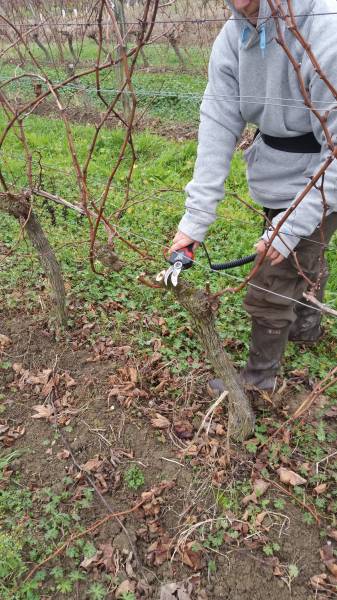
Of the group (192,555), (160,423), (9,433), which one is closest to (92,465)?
(160,423)

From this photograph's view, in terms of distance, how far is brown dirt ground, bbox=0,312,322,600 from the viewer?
1.80m

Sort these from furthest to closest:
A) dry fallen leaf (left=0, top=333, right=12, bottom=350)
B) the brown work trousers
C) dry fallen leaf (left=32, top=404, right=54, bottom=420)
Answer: dry fallen leaf (left=0, top=333, right=12, bottom=350) < dry fallen leaf (left=32, top=404, right=54, bottom=420) < the brown work trousers

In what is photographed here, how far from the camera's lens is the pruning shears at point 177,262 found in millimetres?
1721

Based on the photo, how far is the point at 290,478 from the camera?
2059mm

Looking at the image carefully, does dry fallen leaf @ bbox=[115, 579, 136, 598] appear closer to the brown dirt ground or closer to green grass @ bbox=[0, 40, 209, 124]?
the brown dirt ground

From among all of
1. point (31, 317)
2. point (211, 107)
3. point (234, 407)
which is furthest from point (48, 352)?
point (211, 107)

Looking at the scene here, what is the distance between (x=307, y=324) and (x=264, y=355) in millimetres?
504

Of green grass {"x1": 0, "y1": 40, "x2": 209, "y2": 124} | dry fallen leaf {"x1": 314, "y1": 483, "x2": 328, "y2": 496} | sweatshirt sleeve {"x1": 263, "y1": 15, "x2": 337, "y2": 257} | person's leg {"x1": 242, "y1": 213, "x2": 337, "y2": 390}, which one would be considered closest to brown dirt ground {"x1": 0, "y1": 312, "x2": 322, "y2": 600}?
dry fallen leaf {"x1": 314, "y1": 483, "x2": 328, "y2": 496}

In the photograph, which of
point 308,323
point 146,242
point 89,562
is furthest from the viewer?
point 146,242

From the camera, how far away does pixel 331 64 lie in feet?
4.78

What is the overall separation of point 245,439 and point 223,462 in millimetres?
174

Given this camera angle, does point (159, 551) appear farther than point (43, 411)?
No

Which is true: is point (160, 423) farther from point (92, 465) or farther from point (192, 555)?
point (192, 555)

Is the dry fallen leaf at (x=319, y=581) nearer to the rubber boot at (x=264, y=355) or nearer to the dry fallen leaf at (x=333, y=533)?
the dry fallen leaf at (x=333, y=533)
